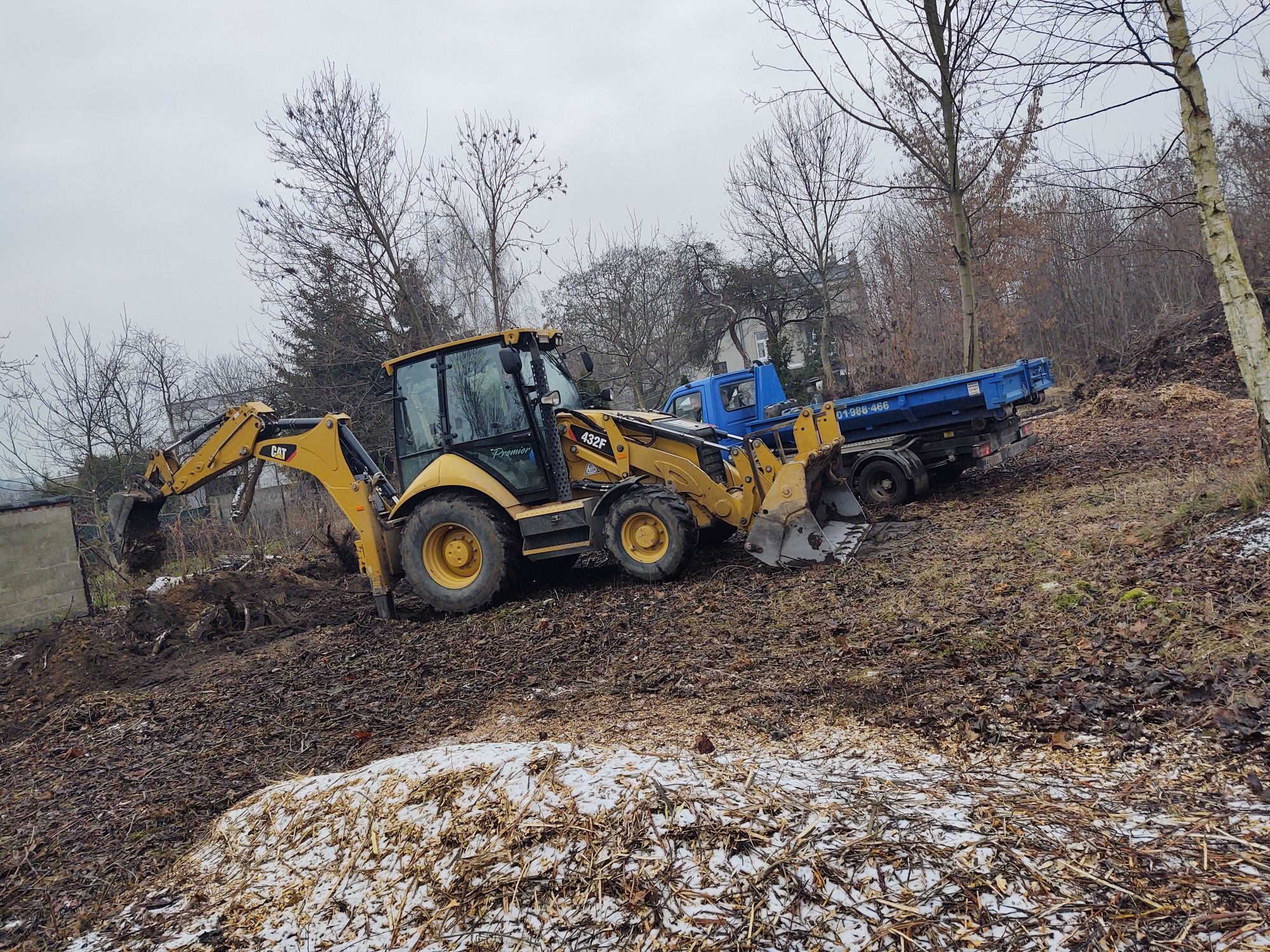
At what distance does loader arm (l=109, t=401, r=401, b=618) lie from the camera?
895 centimetres

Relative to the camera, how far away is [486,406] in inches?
347

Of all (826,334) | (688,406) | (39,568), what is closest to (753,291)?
(826,334)

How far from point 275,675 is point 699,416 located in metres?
8.31

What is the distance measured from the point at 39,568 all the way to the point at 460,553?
501cm

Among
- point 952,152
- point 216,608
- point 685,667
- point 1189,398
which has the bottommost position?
point 685,667

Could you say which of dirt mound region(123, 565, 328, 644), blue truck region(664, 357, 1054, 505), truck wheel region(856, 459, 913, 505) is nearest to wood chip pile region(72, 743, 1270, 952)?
dirt mound region(123, 565, 328, 644)

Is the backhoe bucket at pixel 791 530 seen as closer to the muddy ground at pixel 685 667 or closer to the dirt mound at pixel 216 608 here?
the muddy ground at pixel 685 667

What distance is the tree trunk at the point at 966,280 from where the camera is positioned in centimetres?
1230

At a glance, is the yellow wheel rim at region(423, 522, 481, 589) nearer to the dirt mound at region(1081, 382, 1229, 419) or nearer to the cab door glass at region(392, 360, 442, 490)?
the cab door glass at region(392, 360, 442, 490)

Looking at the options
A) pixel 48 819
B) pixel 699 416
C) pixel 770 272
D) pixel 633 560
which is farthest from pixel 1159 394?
pixel 48 819

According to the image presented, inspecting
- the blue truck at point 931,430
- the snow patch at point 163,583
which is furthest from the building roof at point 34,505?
the blue truck at point 931,430

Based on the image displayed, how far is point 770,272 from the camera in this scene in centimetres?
2922

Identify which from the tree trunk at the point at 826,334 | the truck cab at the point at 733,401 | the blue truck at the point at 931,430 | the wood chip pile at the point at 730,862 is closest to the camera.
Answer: the wood chip pile at the point at 730,862

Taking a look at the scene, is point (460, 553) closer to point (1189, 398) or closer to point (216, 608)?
point (216, 608)
